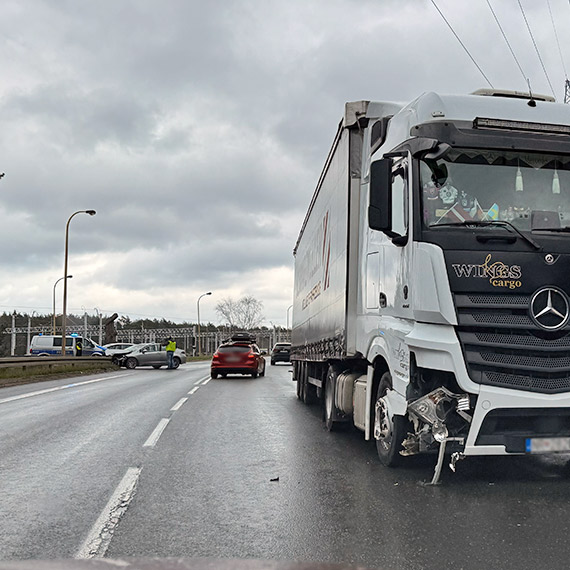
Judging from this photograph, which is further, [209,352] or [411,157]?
[209,352]

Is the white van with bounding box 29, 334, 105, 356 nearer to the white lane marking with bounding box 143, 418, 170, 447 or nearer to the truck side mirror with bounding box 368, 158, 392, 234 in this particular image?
the white lane marking with bounding box 143, 418, 170, 447

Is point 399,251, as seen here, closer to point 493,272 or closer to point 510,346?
point 493,272

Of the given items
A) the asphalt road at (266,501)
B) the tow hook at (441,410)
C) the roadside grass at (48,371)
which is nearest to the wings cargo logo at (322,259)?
the asphalt road at (266,501)

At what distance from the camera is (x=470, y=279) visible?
5.85 m

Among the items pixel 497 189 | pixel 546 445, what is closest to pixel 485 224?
pixel 497 189

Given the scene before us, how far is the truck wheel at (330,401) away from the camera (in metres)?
9.45

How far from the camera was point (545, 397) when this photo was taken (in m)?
5.68

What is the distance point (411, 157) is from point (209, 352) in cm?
9597

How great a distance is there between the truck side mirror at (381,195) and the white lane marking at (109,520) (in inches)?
131

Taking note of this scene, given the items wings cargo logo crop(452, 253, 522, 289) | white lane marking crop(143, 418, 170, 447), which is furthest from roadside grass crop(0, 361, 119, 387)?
wings cargo logo crop(452, 253, 522, 289)

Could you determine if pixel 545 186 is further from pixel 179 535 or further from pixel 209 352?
pixel 209 352

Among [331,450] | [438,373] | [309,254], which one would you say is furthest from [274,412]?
[438,373]

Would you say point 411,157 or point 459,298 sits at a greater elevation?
point 411,157

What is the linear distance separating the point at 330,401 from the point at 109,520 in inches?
205
